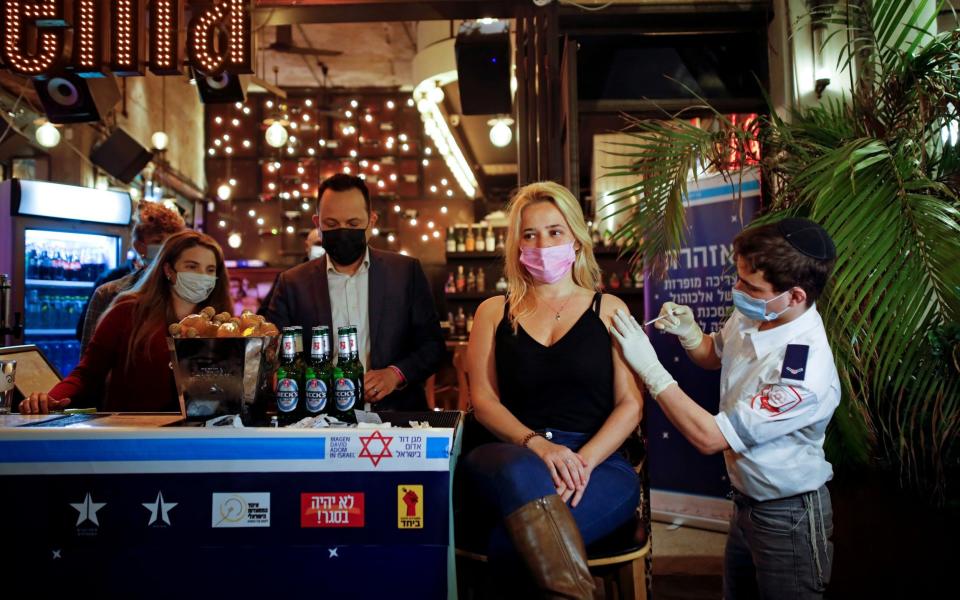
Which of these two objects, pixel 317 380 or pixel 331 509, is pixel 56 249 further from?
pixel 331 509

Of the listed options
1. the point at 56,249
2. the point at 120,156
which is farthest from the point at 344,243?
the point at 120,156

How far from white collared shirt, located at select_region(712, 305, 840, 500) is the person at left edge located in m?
1.07

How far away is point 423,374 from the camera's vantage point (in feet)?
7.80

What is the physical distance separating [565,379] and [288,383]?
28.8 inches

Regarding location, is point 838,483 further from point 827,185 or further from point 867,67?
point 867,67

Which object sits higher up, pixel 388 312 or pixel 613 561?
pixel 388 312

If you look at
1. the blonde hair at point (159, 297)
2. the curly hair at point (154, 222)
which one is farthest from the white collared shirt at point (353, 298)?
the curly hair at point (154, 222)

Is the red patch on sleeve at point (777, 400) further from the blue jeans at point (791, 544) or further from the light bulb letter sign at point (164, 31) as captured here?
the light bulb letter sign at point (164, 31)

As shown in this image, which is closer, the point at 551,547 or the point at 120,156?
the point at 551,547

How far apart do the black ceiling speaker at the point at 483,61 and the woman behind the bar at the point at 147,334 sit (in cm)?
332

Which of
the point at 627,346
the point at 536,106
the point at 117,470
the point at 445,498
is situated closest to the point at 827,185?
the point at 627,346

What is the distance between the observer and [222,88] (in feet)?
14.9

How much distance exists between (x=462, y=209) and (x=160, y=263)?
9.33m

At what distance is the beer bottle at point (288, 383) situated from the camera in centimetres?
165
